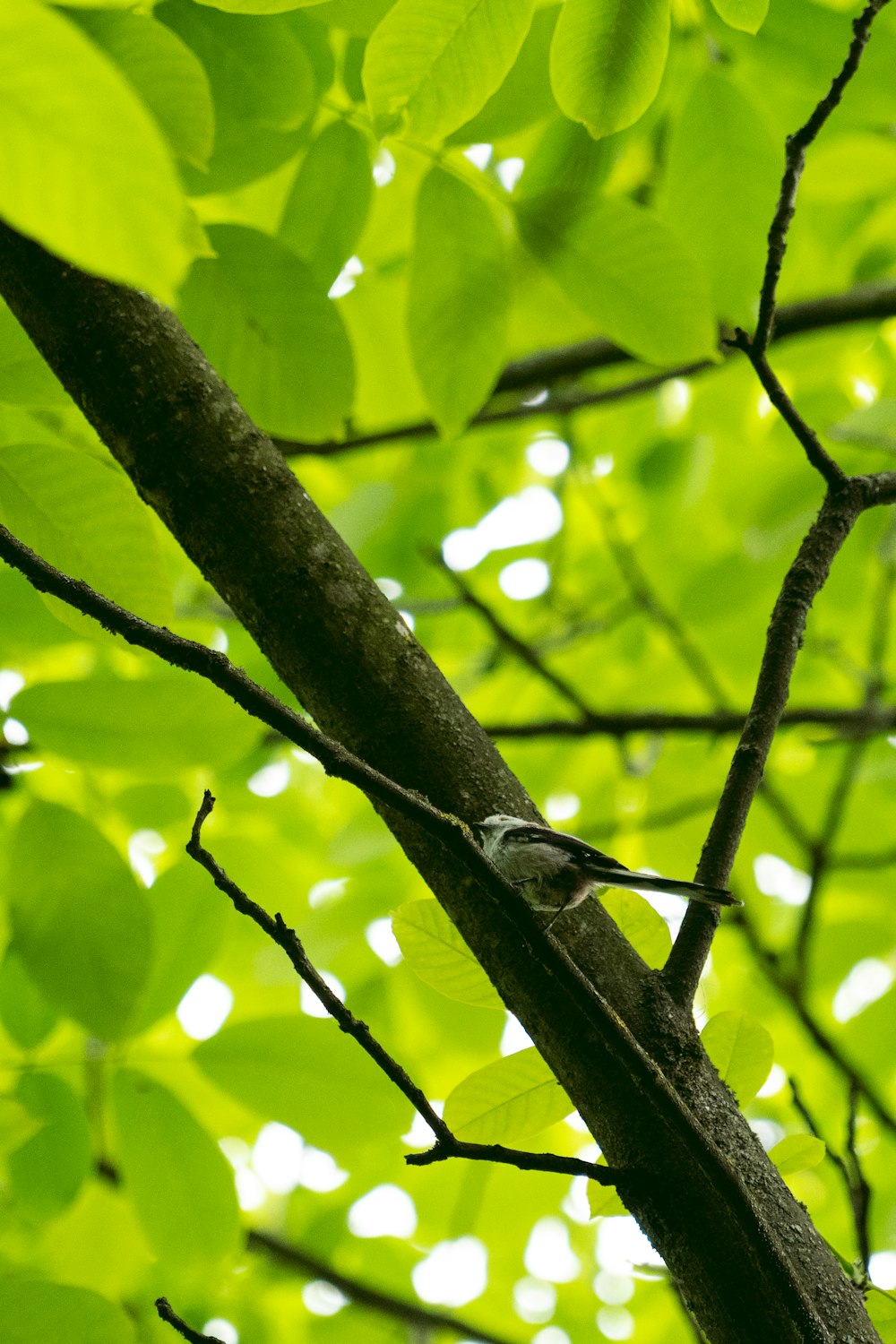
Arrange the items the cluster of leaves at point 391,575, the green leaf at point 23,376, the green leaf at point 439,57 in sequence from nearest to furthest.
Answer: the green leaf at point 439,57
the cluster of leaves at point 391,575
the green leaf at point 23,376

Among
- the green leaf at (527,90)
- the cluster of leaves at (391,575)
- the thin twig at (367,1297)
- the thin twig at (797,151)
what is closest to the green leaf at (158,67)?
the cluster of leaves at (391,575)

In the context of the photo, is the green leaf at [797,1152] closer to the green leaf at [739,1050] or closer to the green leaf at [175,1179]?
the green leaf at [739,1050]

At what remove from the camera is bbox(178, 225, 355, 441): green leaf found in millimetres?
2369

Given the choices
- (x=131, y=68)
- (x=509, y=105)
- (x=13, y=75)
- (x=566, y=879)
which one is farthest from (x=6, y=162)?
(x=509, y=105)

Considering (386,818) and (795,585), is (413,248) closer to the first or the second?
(795,585)

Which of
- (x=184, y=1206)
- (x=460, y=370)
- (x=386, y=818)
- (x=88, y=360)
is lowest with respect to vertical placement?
(x=184, y=1206)

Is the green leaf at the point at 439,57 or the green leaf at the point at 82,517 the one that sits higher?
the green leaf at the point at 439,57

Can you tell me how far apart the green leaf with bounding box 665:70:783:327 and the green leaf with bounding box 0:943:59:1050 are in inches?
96.7

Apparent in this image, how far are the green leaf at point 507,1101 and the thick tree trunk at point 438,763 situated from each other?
202 mm

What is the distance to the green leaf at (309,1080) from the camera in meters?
2.53

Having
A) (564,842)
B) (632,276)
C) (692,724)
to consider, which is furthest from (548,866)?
(692,724)

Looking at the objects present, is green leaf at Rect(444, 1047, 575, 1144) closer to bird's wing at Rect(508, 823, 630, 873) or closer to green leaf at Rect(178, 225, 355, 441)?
bird's wing at Rect(508, 823, 630, 873)

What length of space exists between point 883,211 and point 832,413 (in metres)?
0.82

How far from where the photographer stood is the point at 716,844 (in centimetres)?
185
